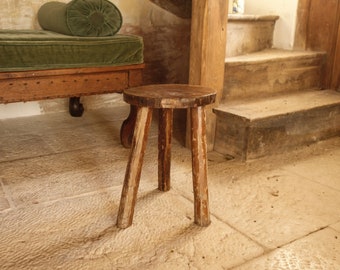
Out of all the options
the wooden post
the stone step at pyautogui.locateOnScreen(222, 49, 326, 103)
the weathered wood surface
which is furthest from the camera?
the stone step at pyautogui.locateOnScreen(222, 49, 326, 103)

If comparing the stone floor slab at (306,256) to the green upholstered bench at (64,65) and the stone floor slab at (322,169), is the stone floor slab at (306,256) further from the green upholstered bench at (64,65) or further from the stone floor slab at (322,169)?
the green upholstered bench at (64,65)

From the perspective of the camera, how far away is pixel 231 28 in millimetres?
2271

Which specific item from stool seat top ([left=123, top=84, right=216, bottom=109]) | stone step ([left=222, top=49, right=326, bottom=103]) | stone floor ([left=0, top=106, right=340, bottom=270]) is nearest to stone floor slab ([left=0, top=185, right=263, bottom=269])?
stone floor ([left=0, top=106, right=340, bottom=270])

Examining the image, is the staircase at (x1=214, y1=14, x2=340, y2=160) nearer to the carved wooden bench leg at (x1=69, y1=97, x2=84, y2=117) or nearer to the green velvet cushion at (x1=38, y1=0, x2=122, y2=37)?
the green velvet cushion at (x1=38, y1=0, x2=122, y2=37)

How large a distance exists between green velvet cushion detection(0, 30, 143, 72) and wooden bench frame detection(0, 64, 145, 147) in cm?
2

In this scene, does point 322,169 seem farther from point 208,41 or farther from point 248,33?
point 248,33

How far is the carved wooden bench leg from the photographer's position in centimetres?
248

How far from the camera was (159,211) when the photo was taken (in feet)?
4.51

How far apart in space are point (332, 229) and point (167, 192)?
0.60 meters

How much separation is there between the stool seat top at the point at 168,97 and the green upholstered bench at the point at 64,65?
1.60 ft

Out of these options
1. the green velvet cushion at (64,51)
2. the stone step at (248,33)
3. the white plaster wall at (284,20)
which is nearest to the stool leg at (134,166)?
the green velvet cushion at (64,51)

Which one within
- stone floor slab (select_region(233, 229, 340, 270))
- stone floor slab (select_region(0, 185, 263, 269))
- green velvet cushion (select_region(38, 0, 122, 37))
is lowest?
stone floor slab (select_region(0, 185, 263, 269))

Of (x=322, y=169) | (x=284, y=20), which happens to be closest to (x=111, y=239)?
(x=322, y=169)

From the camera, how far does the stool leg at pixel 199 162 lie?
1228 millimetres
